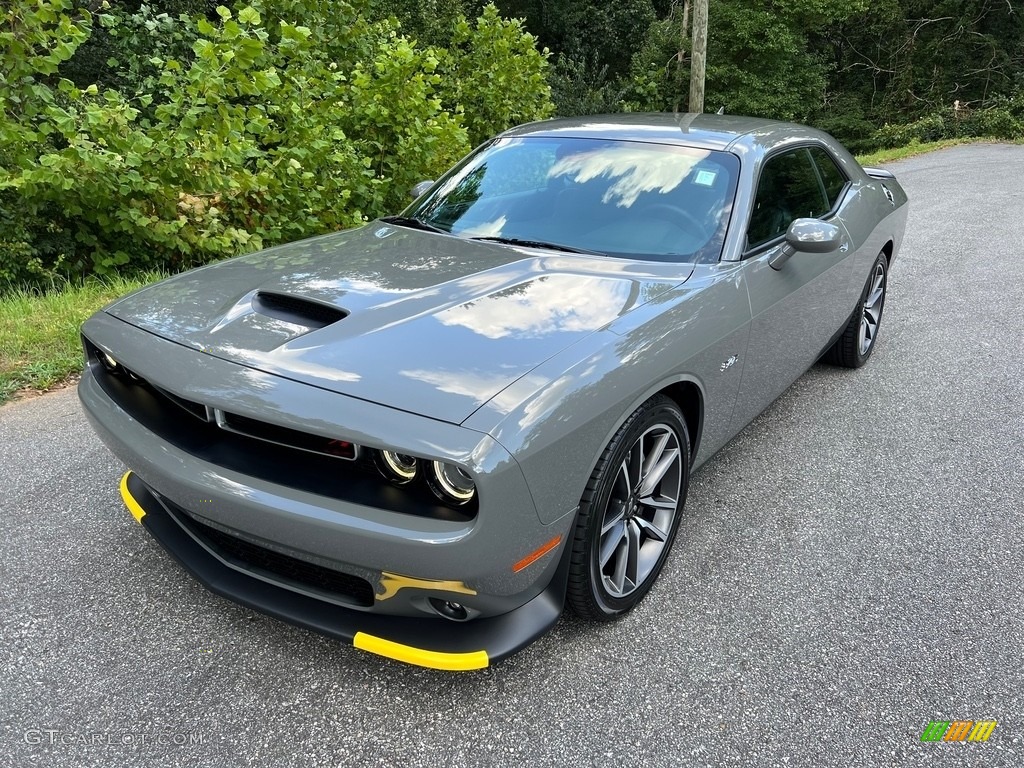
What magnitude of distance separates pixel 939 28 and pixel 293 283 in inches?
1317

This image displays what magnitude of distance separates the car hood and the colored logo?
4.60 ft

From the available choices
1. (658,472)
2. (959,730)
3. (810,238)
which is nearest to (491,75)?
(810,238)

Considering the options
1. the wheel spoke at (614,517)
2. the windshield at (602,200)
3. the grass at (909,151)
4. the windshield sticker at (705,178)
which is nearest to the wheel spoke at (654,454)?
the wheel spoke at (614,517)

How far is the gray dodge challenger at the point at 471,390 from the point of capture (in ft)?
5.94

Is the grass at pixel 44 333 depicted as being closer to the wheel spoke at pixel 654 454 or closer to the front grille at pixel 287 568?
the front grille at pixel 287 568

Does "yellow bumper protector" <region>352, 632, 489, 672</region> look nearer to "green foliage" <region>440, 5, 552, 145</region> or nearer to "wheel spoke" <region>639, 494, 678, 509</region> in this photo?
"wheel spoke" <region>639, 494, 678, 509</region>

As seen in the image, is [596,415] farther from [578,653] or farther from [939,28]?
[939,28]

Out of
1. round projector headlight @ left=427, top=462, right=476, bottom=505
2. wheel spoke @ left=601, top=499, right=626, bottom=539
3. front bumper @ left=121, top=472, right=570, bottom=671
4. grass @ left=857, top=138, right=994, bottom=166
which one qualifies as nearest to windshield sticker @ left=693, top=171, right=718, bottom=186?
wheel spoke @ left=601, top=499, right=626, bottom=539

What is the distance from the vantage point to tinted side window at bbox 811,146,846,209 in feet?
12.8

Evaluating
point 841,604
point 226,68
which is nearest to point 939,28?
point 226,68

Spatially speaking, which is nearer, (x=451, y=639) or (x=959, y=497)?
(x=451, y=639)

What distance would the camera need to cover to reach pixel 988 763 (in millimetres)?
1901

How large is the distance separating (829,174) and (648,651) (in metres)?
2.89

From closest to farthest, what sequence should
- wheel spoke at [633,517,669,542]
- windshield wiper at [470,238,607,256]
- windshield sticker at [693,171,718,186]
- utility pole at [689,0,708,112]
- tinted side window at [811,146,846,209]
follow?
wheel spoke at [633,517,669,542]
windshield wiper at [470,238,607,256]
windshield sticker at [693,171,718,186]
tinted side window at [811,146,846,209]
utility pole at [689,0,708,112]
